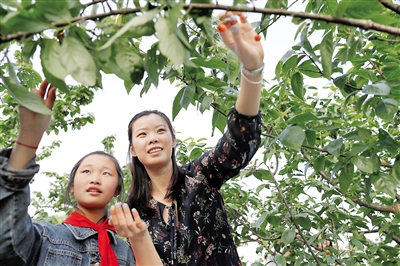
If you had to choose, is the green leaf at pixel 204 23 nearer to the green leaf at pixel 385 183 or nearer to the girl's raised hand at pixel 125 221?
the girl's raised hand at pixel 125 221

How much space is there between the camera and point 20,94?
0.80 meters

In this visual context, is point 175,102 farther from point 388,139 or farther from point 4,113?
point 4,113

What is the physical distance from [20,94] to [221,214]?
44.4 inches

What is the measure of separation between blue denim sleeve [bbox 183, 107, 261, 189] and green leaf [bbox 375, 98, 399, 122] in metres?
0.44

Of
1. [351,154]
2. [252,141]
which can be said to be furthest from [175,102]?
[351,154]

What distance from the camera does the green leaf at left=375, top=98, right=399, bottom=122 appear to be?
1.55m

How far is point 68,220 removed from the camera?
1.66 m

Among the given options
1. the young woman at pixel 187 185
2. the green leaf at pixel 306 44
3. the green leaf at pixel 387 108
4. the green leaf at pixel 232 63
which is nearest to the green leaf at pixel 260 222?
the young woman at pixel 187 185

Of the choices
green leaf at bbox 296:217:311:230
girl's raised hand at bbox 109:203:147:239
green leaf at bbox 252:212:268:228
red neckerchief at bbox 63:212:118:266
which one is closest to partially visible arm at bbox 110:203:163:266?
girl's raised hand at bbox 109:203:147:239

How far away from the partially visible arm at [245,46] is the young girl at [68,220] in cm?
44

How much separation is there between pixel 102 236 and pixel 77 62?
101 cm

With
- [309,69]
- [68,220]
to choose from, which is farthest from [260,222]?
[68,220]

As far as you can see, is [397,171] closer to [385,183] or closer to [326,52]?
[385,183]

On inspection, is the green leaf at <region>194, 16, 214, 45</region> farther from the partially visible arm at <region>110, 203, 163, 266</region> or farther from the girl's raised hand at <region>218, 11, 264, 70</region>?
the partially visible arm at <region>110, 203, 163, 266</region>
